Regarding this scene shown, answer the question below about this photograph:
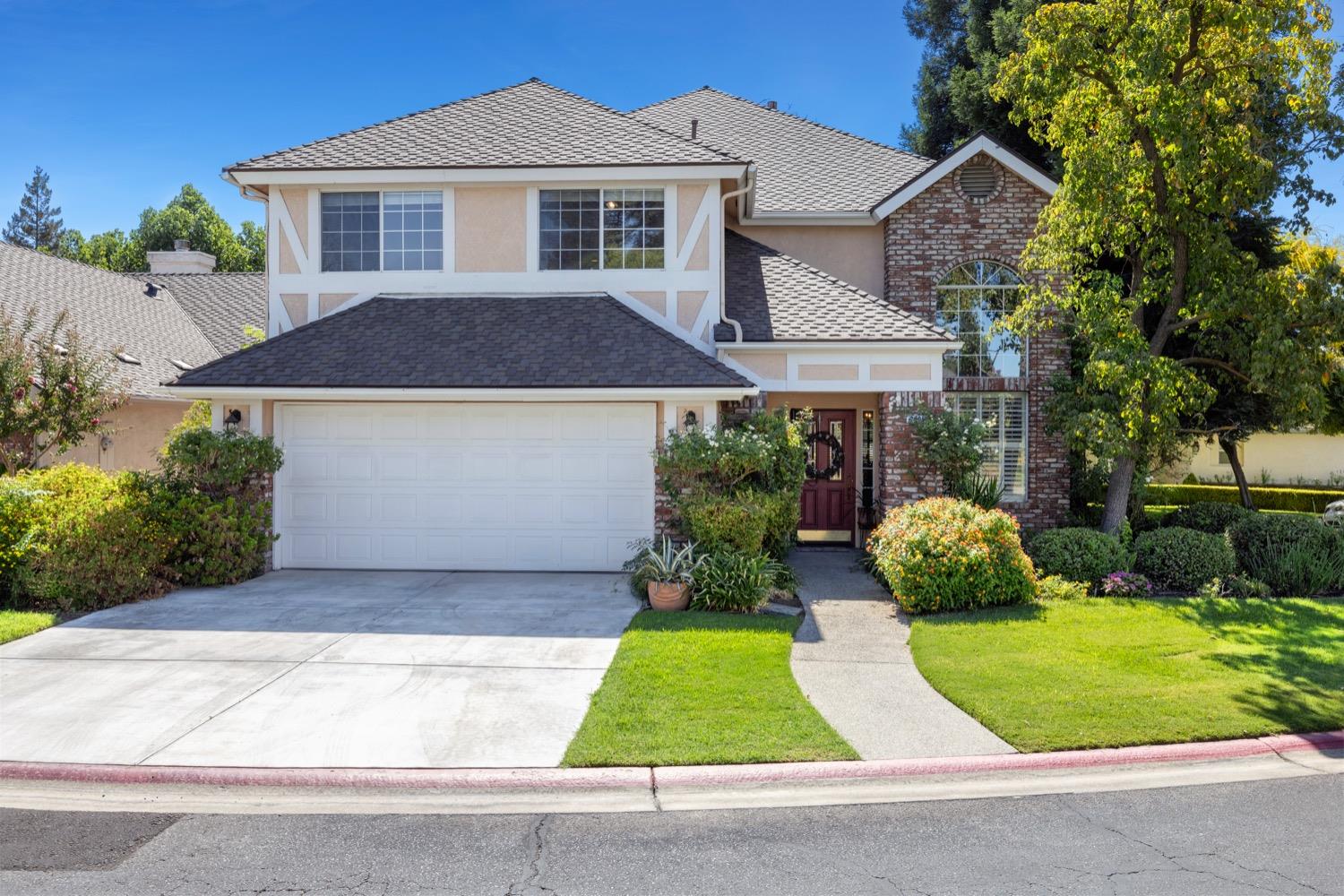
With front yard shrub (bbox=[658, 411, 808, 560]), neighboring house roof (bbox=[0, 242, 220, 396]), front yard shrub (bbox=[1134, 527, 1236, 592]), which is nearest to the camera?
front yard shrub (bbox=[658, 411, 808, 560])

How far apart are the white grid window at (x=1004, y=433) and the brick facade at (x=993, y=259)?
129mm

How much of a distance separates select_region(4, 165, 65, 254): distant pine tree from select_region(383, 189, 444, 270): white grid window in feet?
202

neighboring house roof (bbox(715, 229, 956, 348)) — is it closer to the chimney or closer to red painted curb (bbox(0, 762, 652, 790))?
red painted curb (bbox(0, 762, 652, 790))

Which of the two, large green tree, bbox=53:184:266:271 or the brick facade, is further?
large green tree, bbox=53:184:266:271

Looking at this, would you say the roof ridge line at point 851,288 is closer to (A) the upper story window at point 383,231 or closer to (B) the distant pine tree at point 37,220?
(A) the upper story window at point 383,231

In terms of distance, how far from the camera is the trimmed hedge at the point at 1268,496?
2712cm

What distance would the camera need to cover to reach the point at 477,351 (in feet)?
41.3

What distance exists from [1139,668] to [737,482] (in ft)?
16.8

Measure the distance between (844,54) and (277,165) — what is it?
12.7 m

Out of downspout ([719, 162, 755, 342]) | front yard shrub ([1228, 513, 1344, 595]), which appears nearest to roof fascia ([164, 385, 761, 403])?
downspout ([719, 162, 755, 342])

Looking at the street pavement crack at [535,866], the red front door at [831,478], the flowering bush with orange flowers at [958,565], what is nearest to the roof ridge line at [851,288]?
the red front door at [831,478]

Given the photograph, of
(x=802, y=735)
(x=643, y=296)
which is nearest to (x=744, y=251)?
(x=643, y=296)

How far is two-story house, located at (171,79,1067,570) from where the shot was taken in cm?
1251

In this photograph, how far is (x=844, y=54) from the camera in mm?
19781
